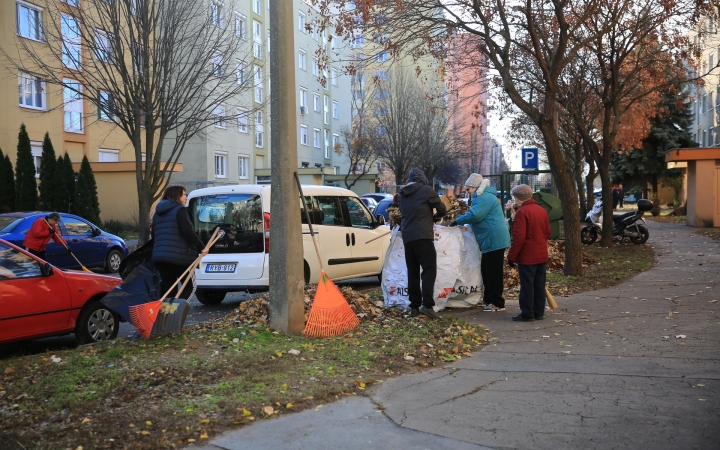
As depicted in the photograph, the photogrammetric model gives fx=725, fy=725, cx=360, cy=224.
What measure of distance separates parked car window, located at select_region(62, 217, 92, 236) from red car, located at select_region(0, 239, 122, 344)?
9.71m

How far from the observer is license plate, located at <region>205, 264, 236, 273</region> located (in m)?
11.1

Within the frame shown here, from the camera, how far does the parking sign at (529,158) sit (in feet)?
63.3

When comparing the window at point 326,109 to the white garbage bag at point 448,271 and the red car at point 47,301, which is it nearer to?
the white garbage bag at point 448,271

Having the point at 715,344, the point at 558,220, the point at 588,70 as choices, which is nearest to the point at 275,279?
the point at 715,344

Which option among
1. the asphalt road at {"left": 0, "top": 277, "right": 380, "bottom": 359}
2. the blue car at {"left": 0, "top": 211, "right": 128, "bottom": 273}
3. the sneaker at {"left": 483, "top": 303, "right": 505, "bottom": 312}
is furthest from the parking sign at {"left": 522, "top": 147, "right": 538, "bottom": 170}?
the blue car at {"left": 0, "top": 211, "right": 128, "bottom": 273}

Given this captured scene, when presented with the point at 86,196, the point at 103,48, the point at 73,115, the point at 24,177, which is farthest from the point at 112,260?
the point at 73,115

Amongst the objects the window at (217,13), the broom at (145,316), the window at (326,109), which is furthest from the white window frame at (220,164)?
the broom at (145,316)

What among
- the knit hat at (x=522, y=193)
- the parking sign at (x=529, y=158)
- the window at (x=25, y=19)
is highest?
the window at (x=25, y=19)

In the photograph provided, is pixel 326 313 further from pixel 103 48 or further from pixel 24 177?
pixel 24 177

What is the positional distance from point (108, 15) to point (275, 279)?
14.8 meters

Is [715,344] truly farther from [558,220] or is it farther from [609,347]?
[558,220]

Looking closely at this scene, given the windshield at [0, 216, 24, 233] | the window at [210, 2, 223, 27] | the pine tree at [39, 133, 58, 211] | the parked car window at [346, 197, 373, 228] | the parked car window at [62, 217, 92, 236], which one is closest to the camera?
the parked car window at [346, 197, 373, 228]

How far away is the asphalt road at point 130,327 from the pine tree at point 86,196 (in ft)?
54.0

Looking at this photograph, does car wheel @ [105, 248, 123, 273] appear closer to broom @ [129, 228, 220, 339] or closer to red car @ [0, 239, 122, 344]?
red car @ [0, 239, 122, 344]
